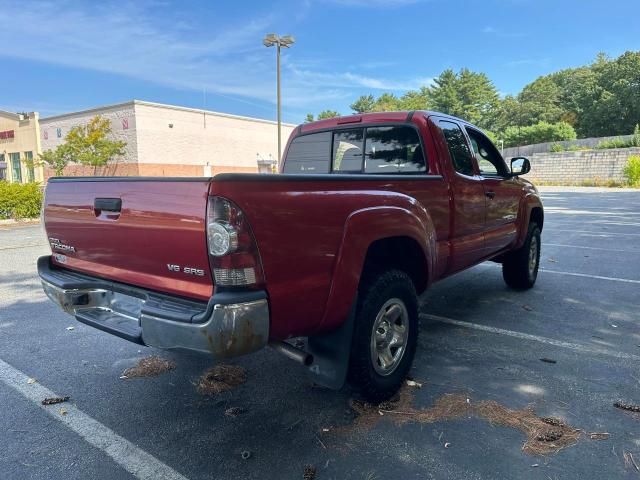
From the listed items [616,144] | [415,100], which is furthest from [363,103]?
[616,144]

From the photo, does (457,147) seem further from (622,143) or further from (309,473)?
(622,143)

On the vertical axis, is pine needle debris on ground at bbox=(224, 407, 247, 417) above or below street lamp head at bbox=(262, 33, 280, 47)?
below

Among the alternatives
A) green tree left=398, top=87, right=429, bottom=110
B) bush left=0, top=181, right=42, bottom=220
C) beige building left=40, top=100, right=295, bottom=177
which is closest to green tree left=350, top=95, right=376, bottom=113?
green tree left=398, top=87, right=429, bottom=110

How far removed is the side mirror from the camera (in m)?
5.06

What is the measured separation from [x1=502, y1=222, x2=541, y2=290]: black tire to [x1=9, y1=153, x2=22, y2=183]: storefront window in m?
49.5

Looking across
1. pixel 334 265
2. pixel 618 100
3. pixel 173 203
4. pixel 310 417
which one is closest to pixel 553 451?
pixel 310 417

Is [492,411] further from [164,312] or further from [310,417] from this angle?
[164,312]

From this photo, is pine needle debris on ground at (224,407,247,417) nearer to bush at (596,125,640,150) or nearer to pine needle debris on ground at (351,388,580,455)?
pine needle debris on ground at (351,388,580,455)

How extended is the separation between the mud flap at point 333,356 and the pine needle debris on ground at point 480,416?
1.29 ft

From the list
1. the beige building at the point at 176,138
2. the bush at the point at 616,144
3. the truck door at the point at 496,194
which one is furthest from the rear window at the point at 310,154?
the bush at the point at 616,144

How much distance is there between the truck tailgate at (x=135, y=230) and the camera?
2.21 metres

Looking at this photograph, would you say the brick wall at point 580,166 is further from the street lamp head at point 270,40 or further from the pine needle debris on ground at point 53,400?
the pine needle debris on ground at point 53,400

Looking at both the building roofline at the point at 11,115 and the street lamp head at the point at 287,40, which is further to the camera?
the building roofline at the point at 11,115

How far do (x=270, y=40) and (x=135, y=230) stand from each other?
19.8 meters
